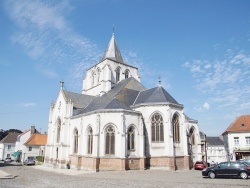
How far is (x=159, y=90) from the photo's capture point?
1168 inches

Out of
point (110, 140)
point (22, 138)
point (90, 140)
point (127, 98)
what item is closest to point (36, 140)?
point (22, 138)

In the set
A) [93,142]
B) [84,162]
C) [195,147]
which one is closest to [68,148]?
[84,162]

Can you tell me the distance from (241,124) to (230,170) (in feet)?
85.0

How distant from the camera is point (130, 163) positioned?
82.1 feet

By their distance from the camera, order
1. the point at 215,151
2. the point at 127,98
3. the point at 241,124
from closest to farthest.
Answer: the point at 127,98, the point at 241,124, the point at 215,151

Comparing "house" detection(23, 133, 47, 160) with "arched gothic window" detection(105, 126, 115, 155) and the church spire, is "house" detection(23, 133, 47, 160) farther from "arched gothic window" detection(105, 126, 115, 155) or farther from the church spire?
"arched gothic window" detection(105, 126, 115, 155)

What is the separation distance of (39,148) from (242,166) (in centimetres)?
4565

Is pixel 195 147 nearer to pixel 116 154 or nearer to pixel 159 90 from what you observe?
pixel 159 90

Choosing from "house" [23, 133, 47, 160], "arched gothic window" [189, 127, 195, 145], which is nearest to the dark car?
"arched gothic window" [189, 127, 195, 145]

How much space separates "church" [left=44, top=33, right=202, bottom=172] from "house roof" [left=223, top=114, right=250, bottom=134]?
37.6ft

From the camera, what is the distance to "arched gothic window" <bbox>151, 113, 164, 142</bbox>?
1064 inches

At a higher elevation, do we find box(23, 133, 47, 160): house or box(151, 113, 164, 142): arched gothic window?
box(151, 113, 164, 142): arched gothic window

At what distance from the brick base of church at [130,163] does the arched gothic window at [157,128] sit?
2.28 metres

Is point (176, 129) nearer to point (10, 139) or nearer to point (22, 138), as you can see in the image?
point (22, 138)
